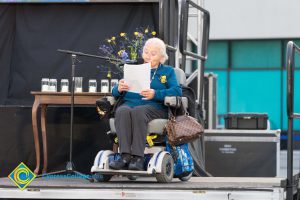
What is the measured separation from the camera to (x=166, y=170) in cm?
723

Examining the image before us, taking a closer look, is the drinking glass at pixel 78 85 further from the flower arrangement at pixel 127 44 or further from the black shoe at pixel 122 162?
the black shoe at pixel 122 162

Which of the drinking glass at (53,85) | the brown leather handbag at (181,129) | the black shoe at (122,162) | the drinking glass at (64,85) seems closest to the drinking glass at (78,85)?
the drinking glass at (64,85)

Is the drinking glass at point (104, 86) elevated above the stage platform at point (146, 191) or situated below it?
above

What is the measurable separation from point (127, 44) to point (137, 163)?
2.88 meters

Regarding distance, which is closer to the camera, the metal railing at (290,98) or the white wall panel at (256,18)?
the metal railing at (290,98)

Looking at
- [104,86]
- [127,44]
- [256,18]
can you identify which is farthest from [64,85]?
[256,18]

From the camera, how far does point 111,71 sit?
382 inches

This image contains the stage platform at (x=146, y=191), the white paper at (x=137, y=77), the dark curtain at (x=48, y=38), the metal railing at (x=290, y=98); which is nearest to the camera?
the stage platform at (x=146, y=191)

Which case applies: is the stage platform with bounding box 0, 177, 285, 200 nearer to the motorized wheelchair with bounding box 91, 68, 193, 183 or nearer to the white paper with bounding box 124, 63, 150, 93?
the motorized wheelchair with bounding box 91, 68, 193, 183

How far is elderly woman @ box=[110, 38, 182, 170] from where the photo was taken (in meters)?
7.12

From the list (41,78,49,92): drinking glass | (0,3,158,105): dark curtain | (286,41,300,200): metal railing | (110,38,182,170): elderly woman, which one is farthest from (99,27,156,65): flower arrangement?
(286,41,300,200): metal railing

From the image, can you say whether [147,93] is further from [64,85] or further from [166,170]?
[64,85]

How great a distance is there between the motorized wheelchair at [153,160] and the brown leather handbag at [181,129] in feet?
0.25

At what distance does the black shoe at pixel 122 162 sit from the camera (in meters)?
7.11
